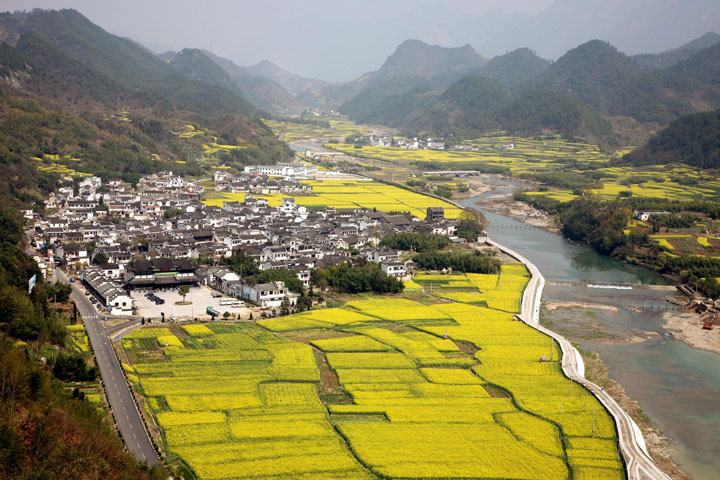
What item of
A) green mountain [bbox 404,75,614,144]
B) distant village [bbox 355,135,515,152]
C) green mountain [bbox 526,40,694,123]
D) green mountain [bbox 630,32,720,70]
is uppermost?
green mountain [bbox 630,32,720,70]

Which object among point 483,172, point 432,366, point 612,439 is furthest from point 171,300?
point 483,172

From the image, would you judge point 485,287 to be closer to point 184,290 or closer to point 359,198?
point 184,290

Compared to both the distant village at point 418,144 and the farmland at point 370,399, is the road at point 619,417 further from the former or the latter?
the distant village at point 418,144

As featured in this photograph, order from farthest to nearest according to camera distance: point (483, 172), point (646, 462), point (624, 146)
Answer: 1. point (624, 146)
2. point (483, 172)
3. point (646, 462)

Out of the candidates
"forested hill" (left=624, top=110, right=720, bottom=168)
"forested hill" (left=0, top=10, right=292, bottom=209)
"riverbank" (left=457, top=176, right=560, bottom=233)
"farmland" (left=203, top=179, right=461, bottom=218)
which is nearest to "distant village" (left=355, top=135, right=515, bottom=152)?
"forested hill" (left=0, top=10, right=292, bottom=209)

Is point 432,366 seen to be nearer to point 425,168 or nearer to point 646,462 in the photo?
point 646,462

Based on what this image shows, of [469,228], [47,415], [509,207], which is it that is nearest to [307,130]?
[509,207]

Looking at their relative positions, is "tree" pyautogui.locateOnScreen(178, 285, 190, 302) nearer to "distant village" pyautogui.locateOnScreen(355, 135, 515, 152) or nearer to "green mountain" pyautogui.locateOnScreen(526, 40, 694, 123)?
"distant village" pyautogui.locateOnScreen(355, 135, 515, 152)
